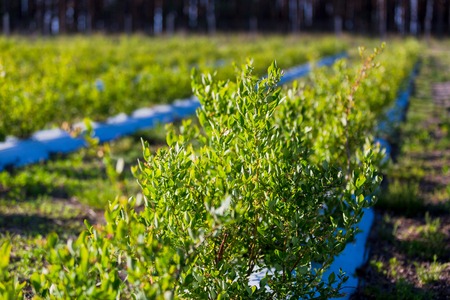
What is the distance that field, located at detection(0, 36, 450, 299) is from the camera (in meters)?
1.94

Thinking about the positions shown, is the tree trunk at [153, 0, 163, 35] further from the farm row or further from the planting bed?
the planting bed

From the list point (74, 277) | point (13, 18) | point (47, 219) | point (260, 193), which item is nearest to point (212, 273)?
point (260, 193)

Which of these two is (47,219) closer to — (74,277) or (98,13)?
(74,277)

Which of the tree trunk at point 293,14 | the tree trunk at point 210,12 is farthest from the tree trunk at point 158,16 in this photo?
the tree trunk at point 293,14

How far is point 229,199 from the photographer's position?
1860 mm

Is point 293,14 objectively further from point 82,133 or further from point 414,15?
point 82,133

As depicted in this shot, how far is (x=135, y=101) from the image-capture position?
28.3 feet

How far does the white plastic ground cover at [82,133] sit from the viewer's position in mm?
5910

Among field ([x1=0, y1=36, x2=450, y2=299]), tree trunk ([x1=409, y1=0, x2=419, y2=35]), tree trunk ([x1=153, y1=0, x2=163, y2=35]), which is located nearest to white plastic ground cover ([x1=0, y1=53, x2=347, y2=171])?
field ([x1=0, y1=36, x2=450, y2=299])

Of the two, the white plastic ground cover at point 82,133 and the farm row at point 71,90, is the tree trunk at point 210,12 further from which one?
the white plastic ground cover at point 82,133

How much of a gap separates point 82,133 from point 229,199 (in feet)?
15.3

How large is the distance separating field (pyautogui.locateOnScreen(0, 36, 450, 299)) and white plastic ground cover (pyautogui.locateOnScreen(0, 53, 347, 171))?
0.13m

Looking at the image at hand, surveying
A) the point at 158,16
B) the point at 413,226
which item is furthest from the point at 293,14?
the point at 413,226

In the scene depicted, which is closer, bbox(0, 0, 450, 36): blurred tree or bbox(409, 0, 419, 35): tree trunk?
bbox(0, 0, 450, 36): blurred tree
